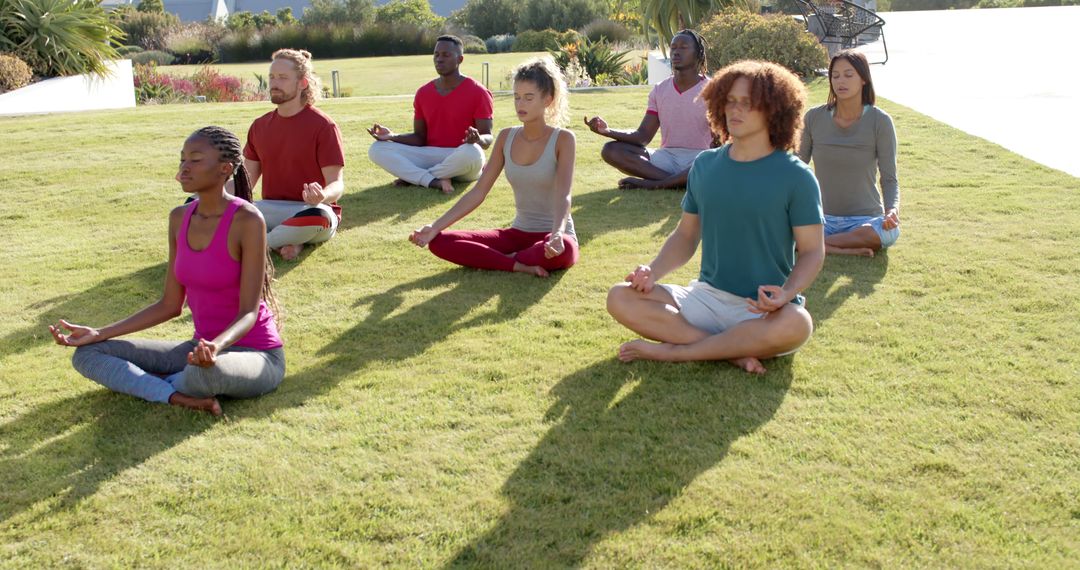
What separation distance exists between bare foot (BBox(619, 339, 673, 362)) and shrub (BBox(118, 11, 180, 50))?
35832mm

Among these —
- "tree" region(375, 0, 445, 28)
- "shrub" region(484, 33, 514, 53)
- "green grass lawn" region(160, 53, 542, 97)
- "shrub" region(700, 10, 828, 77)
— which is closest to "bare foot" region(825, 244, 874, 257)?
"shrub" region(700, 10, 828, 77)

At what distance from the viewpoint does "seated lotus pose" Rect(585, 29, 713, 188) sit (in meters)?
9.00

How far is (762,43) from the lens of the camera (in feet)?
53.2

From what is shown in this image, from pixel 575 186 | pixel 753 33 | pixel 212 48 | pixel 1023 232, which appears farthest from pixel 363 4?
pixel 1023 232

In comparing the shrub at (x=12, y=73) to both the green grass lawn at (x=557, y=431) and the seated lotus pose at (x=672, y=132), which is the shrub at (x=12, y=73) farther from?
the seated lotus pose at (x=672, y=132)

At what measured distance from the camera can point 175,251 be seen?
473 cm

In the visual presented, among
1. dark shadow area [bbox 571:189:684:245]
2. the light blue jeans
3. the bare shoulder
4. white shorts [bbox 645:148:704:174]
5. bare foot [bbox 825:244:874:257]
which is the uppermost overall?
the bare shoulder

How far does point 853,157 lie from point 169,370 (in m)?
4.68

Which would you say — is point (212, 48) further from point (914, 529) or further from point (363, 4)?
point (914, 529)

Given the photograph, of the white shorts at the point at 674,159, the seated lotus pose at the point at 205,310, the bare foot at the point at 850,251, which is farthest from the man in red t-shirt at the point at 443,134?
the seated lotus pose at the point at 205,310

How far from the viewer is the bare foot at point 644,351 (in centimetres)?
505

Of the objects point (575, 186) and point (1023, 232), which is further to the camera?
point (575, 186)

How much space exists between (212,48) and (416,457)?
118 feet

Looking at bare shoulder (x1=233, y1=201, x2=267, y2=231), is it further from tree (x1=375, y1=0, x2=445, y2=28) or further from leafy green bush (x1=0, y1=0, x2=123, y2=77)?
tree (x1=375, y1=0, x2=445, y2=28)
